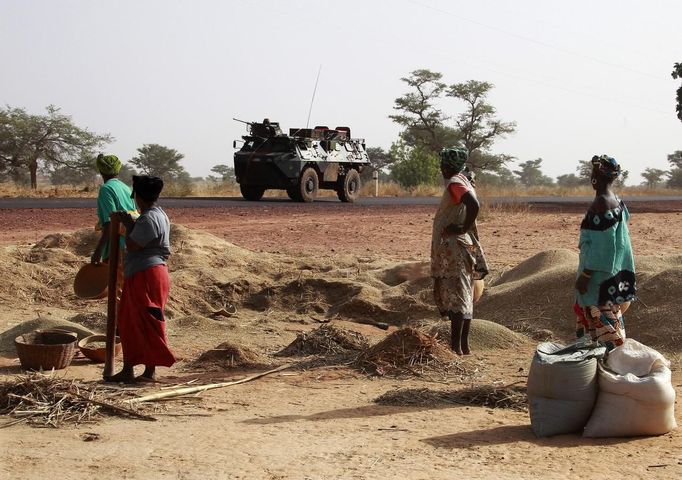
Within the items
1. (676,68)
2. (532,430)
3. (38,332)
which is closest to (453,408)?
(532,430)

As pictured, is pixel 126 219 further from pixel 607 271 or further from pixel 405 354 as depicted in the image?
pixel 607 271

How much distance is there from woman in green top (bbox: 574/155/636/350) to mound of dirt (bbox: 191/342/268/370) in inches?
97.4

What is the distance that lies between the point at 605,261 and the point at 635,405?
112cm

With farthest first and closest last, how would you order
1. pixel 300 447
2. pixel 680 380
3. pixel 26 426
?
pixel 680 380
pixel 26 426
pixel 300 447

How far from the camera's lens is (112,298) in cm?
666

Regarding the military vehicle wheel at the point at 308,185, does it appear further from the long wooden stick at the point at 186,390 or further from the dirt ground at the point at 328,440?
the long wooden stick at the point at 186,390

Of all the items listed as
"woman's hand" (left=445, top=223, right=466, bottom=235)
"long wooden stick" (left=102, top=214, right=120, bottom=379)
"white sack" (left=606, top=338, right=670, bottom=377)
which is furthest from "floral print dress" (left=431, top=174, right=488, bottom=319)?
"long wooden stick" (left=102, top=214, right=120, bottom=379)

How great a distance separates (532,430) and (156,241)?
258 cm

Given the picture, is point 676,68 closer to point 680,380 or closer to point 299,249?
point 299,249

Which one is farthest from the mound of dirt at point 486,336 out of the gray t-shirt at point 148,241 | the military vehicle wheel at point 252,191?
the military vehicle wheel at point 252,191

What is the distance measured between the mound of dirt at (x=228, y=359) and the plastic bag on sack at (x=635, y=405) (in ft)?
9.26

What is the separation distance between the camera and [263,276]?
1197cm

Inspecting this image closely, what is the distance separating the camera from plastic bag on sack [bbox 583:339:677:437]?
520cm

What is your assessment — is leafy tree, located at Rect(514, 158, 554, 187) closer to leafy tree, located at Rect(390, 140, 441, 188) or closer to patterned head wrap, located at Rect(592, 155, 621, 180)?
leafy tree, located at Rect(390, 140, 441, 188)
